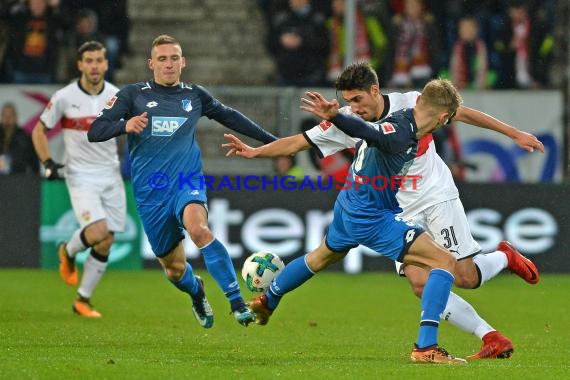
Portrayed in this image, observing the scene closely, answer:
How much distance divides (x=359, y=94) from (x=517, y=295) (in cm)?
630

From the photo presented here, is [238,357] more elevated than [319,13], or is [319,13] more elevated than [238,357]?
[319,13]

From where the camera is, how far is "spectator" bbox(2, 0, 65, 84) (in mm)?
17328

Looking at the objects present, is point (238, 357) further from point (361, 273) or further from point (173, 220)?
point (361, 273)

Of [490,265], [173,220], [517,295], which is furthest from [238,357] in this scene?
[517,295]

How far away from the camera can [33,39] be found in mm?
17594

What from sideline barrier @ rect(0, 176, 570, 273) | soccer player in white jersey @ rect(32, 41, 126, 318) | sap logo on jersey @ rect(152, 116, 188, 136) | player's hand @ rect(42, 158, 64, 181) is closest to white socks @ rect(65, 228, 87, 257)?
soccer player in white jersey @ rect(32, 41, 126, 318)

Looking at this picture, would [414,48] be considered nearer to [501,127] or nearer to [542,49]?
[542,49]

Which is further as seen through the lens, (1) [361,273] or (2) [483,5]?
(2) [483,5]

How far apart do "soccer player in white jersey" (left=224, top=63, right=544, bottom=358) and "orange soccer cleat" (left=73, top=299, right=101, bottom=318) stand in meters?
2.73

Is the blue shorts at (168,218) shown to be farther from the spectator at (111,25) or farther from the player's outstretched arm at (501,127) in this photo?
the spectator at (111,25)

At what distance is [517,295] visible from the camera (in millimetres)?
14094

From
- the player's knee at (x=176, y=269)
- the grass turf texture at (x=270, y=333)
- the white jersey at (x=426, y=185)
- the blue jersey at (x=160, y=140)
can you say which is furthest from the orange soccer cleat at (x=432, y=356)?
the player's knee at (x=176, y=269)

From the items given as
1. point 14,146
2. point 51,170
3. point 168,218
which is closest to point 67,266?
point 51,170

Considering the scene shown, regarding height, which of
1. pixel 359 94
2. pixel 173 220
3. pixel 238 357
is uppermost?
pixel 359 94
